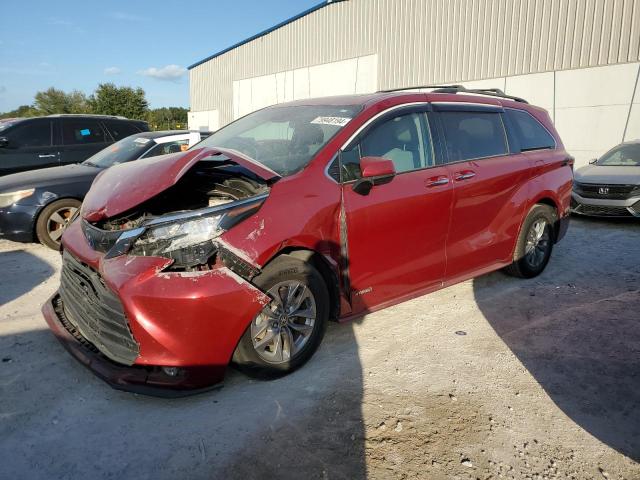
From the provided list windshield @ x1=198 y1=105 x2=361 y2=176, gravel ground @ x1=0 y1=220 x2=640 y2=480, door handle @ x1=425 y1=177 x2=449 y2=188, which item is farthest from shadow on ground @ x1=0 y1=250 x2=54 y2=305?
door handle @ x1=425 y1=177 x2=449 y2=188

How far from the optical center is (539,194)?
4.82 m

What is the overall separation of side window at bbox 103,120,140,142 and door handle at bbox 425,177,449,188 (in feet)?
23.5

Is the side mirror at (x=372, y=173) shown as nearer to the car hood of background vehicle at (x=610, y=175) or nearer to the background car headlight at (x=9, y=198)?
the background car headlight at (x=9, y=198)

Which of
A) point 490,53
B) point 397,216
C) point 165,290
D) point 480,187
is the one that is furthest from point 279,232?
point 490,53

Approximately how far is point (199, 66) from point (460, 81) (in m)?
17.2

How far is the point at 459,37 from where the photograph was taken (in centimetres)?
1402

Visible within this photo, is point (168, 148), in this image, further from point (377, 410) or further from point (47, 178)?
point (377, 410)

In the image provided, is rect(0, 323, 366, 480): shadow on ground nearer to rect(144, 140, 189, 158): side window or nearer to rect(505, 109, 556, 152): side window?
rect(505, 109, 556, 152): side window

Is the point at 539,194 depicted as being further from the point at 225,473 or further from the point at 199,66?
the point at 199,66

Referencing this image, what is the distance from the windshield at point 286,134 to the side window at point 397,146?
0.21 metres

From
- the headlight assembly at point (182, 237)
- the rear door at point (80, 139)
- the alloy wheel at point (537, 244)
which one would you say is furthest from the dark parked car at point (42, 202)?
the alloy wheel at point (537, 244)

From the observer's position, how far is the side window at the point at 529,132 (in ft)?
15.7

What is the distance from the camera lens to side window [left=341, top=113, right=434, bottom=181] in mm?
3342

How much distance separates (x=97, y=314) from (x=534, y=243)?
14.2ft
